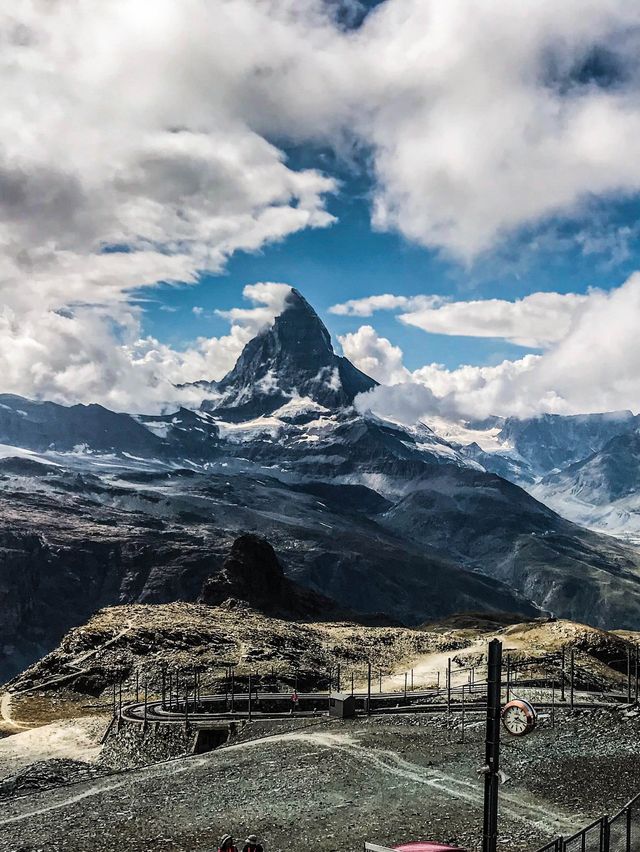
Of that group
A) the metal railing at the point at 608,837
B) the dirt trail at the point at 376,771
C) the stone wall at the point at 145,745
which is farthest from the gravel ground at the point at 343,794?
the stone wall at the point at 145,745

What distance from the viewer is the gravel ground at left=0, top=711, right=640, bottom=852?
126 ft

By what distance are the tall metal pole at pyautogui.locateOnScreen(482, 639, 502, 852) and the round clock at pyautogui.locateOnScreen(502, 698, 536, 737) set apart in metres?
1.56

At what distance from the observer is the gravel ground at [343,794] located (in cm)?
3831

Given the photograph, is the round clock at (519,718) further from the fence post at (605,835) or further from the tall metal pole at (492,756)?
the fence post at (605,835)

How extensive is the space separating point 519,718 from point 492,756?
2.50 meters

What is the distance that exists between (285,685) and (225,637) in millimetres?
26959

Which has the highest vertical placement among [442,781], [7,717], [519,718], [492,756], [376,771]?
[519,718]

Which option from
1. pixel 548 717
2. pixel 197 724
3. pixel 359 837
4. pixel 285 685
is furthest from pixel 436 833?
pixel 285 685

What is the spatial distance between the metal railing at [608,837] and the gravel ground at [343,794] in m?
4.33

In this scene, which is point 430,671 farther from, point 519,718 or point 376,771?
point 519,718

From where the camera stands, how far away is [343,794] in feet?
145

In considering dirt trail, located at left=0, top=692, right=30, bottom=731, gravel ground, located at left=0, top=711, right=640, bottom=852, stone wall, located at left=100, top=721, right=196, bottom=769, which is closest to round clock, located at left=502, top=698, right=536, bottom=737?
gravel ground, located at left=0, top=711, right=640, bottom=852

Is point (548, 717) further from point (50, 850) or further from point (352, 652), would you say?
point (352, 652)

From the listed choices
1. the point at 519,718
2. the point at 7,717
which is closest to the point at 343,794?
the point at 519,718
